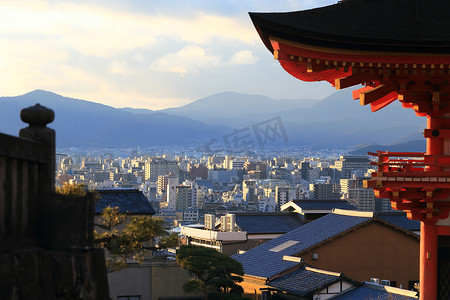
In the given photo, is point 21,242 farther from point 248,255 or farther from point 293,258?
point 248,255

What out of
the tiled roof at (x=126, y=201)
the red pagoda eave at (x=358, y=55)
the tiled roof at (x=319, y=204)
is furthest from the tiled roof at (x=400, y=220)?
the red pagoda eave at (x=358, y=55)

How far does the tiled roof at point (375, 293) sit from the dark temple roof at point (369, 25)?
32.9 feet

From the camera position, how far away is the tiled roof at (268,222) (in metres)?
40.6

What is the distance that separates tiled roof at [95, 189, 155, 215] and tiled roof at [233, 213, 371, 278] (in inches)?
175

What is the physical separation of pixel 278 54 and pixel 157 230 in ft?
15.1

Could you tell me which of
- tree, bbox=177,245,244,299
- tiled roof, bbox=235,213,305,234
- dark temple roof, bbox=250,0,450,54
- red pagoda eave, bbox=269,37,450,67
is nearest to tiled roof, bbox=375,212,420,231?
tiled roof, bbox=235,213,305,234

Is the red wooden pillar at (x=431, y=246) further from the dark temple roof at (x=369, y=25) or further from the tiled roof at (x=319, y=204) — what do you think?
the tiled roof at (x=319, y=204)

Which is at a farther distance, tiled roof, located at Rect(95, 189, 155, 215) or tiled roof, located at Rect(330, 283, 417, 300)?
tiled roof, located at Rect(95, 189, 155, 215)

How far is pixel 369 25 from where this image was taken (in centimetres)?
Result: 1177

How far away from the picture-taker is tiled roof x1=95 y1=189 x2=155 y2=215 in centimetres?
2430

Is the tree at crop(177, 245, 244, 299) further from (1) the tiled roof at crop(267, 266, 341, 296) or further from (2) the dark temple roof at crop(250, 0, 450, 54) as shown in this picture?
(2) the dark temple roof at crop(250, 0, 450, 54)

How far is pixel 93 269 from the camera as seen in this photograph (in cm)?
512

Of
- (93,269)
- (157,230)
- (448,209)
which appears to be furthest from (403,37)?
(93,269)

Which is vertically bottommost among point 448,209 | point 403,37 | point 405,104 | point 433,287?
point 433,287
